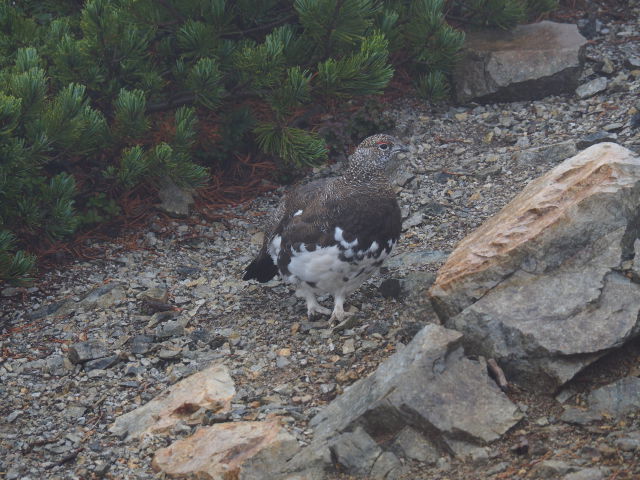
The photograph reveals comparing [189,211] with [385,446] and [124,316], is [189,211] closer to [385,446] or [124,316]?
[124,316]

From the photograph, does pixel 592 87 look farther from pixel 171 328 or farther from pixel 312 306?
pixel 171 328

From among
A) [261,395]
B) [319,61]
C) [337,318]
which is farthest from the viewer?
[319,61]

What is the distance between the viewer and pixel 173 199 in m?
6.27

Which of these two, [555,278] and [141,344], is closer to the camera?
[555,278]

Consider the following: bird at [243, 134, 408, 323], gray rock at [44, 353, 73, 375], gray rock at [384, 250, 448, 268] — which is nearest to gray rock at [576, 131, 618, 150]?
gray rock at [384, 250, 448, 268]

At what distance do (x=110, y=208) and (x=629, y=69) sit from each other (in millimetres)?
4318

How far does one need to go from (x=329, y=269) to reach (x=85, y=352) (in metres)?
1.48

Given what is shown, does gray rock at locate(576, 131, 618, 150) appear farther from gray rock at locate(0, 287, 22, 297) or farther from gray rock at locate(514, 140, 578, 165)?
gray rock at locate(0, 287, 22, 297)

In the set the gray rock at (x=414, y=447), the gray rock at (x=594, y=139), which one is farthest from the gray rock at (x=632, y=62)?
the gray rock at (x=414, y=447)

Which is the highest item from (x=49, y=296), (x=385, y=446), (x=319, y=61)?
(x=319, y=61)

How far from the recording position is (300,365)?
439 cm

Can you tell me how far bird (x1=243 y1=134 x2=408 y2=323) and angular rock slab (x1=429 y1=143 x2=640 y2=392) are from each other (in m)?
0.57

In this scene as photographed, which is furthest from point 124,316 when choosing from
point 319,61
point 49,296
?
point 319,61

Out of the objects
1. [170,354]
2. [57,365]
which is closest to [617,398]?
[170,354]
